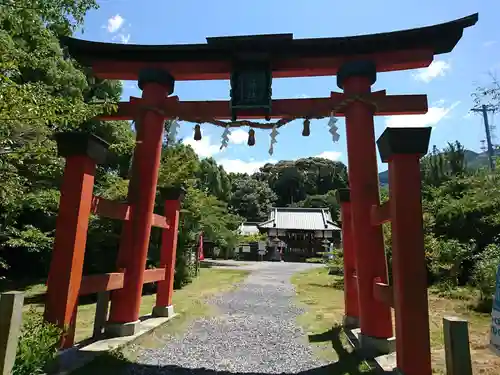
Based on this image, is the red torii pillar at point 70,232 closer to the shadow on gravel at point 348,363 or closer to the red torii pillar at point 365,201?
the shadow on gravel at point 348,363

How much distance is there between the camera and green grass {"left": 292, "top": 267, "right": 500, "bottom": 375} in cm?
489

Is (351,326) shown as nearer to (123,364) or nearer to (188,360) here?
(188,360)

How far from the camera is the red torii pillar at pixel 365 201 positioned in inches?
193

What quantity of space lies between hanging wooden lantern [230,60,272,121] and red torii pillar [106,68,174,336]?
117 cm

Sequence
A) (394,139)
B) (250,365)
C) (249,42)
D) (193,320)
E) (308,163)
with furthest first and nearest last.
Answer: (308,163), (193,320), (249,42), (250,365), (394,139)

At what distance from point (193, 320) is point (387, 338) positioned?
12.9 feet

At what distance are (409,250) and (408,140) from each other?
44.9 inches

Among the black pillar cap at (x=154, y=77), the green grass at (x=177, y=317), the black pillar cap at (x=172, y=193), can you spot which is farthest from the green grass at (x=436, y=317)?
the black pillar cap at (x=154, y=77)

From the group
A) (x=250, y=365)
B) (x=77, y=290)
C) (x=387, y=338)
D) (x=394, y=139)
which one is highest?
(x=394, y=139)

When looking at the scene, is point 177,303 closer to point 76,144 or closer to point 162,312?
point 162,312

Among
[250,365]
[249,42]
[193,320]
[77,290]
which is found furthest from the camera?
[193,320]

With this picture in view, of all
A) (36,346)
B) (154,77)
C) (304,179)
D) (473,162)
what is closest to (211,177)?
(154,77)

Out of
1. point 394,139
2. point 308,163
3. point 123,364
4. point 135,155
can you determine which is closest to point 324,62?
point 394,139

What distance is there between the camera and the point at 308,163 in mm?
60000
